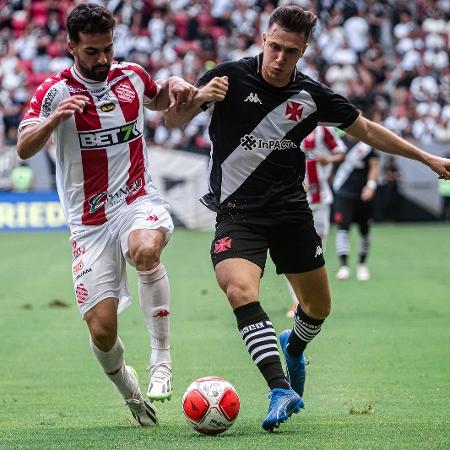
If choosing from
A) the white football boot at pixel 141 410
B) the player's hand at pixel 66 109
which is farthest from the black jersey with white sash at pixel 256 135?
the white football boot at pixel 141 410

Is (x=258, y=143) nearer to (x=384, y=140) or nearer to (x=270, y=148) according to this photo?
(x=270, y=148)

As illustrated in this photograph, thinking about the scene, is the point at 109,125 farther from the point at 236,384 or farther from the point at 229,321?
the point at 229,321

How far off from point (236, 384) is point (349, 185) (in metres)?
8.71

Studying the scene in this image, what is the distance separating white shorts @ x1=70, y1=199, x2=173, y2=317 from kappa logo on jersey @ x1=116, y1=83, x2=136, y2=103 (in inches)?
25.4

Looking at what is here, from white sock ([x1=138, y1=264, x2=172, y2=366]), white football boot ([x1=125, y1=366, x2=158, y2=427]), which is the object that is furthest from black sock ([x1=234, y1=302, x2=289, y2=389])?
white football boot ([x1=125, y1=366, x2=158, y2=427])

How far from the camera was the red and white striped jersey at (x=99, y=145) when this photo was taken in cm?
692

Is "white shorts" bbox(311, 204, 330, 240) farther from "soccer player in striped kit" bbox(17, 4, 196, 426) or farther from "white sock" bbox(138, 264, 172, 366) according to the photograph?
"white sock" bbox(138, 264, 172, 366)

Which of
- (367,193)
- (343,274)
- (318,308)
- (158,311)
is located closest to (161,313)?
(158,311)

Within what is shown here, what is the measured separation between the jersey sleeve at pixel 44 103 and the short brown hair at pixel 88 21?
33 centimetres

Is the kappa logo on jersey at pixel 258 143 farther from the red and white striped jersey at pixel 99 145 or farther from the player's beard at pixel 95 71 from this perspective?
the player's beard at pixel 95 71

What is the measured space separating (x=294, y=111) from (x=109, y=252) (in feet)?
4.70

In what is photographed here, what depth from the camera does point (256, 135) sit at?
272 inches

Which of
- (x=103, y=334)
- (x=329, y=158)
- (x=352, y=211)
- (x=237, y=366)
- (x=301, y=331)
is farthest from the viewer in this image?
(x=352, y=211)

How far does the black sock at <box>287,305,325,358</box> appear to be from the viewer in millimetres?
7430
